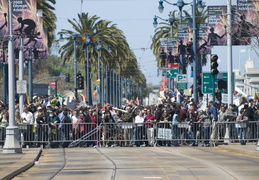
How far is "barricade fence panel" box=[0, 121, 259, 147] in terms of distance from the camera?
98.1 ft

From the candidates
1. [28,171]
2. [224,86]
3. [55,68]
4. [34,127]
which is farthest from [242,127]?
[55,68]

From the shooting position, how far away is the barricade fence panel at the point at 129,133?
98.1ft

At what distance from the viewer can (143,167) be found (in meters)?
18.6

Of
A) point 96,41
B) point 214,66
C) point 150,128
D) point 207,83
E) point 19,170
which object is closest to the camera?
point 19,170

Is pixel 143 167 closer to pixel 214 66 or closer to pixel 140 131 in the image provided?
pixel 140 131

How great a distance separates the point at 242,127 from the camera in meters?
29.6

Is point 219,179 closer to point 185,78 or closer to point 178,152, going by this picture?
point 178,152

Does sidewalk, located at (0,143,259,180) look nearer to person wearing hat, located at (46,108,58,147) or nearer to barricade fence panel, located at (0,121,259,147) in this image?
barricade fence panel, located at (0,121,259,147)

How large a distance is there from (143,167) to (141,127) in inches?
470

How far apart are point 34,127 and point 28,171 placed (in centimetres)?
1180

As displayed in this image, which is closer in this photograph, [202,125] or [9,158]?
[9,158]

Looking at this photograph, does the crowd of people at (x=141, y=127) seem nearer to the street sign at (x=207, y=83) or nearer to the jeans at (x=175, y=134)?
the jeans at (x=175, y=134)

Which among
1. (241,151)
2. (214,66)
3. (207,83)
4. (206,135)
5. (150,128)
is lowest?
(241,151)

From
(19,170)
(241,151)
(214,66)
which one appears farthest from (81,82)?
(19,170)
